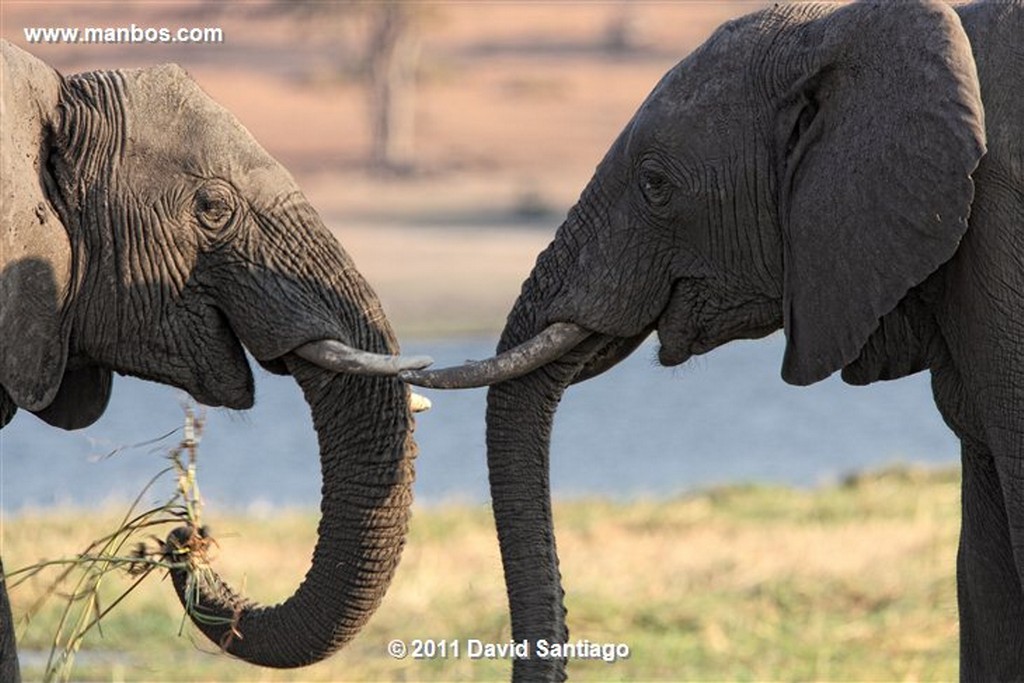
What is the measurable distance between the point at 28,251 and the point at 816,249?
1977mm

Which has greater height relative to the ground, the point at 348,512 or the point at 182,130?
the point at 182,130

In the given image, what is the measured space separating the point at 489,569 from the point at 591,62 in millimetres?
30864

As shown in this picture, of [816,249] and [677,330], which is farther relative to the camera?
[677,330]

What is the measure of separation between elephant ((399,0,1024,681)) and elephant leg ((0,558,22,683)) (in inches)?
46.9

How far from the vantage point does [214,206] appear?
606 centimetres

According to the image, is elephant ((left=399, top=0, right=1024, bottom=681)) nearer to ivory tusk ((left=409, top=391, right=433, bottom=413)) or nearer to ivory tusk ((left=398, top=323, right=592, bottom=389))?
ivory tusk ((left=398, top=323, right=592, bottom=389))

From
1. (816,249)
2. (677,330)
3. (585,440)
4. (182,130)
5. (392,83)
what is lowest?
(677,330)

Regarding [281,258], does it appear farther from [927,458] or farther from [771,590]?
[927,458]

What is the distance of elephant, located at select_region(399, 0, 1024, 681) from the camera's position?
5496 millimetres

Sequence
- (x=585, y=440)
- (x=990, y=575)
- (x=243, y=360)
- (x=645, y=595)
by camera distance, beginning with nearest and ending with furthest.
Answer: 1. (x=243, y=360)
2. (x=990, y=575)
3. (x=645, y=595)
4. (x=585, y=440)

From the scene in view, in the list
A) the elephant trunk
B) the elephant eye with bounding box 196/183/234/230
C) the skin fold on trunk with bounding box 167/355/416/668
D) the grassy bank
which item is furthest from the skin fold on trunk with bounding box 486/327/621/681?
the grassy bank
